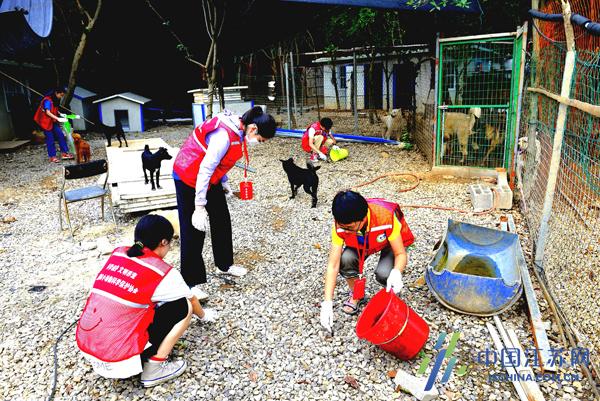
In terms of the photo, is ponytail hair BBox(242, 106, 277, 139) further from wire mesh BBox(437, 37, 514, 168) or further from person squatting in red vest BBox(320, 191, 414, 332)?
wire mesh BBox(437, 37, 514, 168)

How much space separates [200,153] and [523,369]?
2.51 metres

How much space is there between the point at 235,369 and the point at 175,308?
559 mm

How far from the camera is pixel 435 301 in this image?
139 inches

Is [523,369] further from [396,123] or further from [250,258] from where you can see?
[396,123]

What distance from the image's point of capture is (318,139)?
29.6 feet

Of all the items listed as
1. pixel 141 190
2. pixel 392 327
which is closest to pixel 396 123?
pixel 141 190

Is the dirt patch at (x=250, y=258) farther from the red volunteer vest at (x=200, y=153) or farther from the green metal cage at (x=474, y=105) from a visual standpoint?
the green metal cage at (x=474, y=105)

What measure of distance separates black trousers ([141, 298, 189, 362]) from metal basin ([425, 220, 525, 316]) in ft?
6.01

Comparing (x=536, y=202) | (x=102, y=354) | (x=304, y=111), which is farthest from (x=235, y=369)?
(x=304, y=111)

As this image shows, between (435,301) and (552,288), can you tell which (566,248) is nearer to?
(552,288)

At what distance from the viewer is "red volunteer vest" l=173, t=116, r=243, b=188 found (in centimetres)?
332

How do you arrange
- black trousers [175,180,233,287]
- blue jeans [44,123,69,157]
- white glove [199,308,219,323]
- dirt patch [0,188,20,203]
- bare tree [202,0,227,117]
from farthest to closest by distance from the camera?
blue jeans [44,123,69,157] → bare tree [202,0,227,117] → dirt patch [0,188,20,203] → black trousers [175,180,233,287] → white glove [199,308,219,323]

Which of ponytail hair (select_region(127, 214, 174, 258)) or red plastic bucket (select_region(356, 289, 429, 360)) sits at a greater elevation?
ponytail hair (select_region(127, 214, 174, 258))

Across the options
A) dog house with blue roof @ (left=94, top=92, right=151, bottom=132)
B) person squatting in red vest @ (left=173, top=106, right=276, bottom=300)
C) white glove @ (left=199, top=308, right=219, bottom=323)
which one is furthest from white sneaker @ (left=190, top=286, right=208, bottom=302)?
dog house with blue roof @ (left=94, top=92, right=151, bottom=132)
